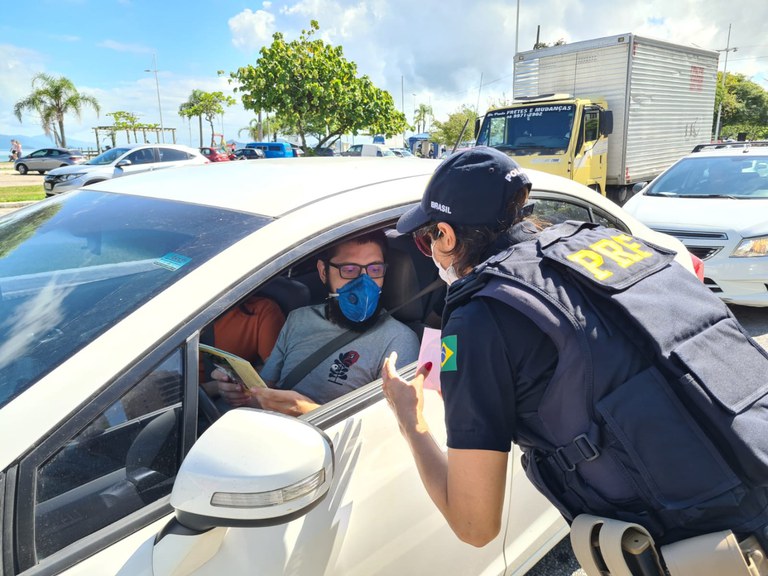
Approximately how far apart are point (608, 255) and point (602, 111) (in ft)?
35.5

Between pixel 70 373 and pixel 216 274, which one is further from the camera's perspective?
pixel 216 274

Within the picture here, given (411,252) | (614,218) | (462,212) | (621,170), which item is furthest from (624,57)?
(462,212)

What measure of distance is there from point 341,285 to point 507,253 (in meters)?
1.02

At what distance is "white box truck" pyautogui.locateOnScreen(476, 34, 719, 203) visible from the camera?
34.0 feet

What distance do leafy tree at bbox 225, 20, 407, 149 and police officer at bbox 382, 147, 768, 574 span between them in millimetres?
17355

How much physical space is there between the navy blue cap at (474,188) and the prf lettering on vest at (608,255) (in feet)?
0.70

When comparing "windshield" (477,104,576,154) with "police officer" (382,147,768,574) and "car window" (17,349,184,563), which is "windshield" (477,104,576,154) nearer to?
"police officer" (382,147,768,574)

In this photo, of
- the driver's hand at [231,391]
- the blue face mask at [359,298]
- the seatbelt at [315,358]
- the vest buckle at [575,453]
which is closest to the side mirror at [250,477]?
the vest buckle at [575,453]

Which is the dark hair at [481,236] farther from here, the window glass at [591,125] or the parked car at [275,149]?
the parked car at [275,149]

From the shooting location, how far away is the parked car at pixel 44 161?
94.6 feet

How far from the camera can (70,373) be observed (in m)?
1.03

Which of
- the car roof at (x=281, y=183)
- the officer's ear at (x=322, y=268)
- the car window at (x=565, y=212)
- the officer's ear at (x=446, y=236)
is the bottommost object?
the officer's ear at (x=322, y=268)

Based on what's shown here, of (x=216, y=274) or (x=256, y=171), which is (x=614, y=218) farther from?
(x=216, y=274)

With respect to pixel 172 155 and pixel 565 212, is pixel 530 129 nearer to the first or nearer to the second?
pixel 565 212
